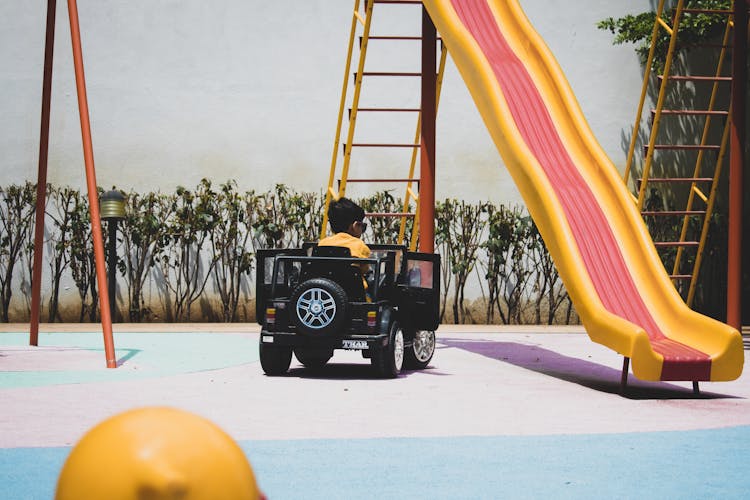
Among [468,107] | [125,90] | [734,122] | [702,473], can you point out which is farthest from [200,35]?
[702,473]

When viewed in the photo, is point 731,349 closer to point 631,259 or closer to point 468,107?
point 631,259

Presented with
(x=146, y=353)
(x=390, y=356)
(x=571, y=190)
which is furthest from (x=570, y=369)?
(x=146, y=353)

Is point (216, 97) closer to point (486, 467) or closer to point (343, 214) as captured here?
point (343, 214)

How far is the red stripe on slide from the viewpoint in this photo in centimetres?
833

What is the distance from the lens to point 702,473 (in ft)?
15.1

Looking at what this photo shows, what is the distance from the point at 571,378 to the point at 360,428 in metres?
3.20

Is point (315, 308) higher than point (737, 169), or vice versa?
point (737, 169)

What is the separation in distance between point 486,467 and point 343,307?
11.3 ft

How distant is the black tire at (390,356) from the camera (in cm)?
818

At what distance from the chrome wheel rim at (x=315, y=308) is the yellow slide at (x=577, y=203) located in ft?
6.05

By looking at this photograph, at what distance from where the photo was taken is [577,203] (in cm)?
950

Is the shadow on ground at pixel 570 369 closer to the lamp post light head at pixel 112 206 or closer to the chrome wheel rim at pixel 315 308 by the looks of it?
the chrome wheel rim at pixel 315 308

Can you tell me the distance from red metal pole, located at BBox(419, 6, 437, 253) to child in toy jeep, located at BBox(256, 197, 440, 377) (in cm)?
211

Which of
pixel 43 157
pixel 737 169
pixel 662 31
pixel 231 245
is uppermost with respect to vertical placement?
pixel 662 31
